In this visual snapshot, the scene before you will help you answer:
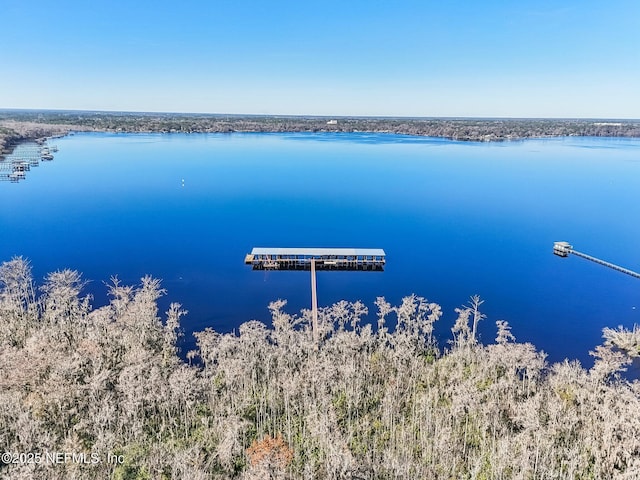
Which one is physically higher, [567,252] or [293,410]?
[567,252]

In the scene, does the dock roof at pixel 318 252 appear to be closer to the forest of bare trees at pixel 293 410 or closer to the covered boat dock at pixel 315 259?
the covered boat dock at pixel 315 259

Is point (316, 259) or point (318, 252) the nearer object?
point (318, 252)

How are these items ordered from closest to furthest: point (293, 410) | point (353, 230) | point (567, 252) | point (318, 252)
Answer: point (293, 410)
point (318, 252)
point (567, 252)
point (353, 230)

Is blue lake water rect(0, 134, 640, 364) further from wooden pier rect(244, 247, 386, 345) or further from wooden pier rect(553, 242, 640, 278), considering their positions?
wooden pier rect(244, 247, 386, 345)

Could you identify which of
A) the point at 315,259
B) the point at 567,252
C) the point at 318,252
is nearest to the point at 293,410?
the point at 318,252

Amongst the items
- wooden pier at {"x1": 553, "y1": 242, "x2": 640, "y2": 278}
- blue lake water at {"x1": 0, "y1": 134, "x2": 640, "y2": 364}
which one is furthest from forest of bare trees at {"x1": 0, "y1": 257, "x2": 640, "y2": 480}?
wooden pier at {"x1": 553, "y1": 242, "x2": 640, "y2": 278}

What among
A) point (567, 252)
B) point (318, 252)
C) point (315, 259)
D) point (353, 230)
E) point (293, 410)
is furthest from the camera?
point (353, 230)

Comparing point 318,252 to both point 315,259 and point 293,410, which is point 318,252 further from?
point 293,410

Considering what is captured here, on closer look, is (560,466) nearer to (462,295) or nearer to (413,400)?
(413,400)
